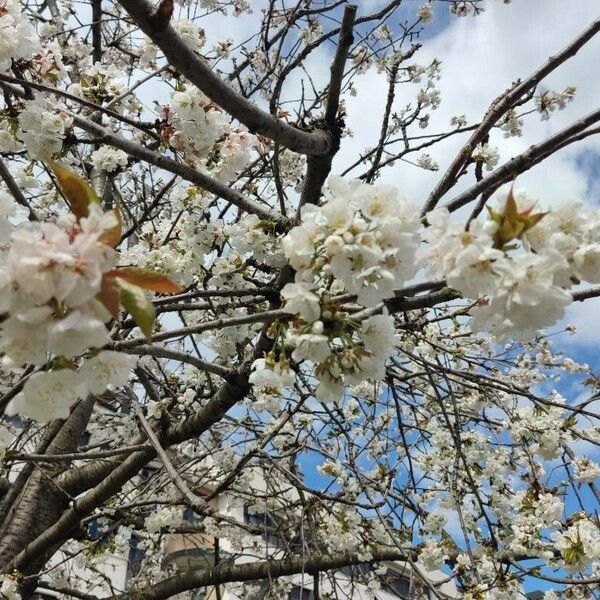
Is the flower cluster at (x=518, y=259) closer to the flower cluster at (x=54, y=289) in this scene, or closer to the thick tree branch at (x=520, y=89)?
A: the flower cluster at (x=54, y=289)

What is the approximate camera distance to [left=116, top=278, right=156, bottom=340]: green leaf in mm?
1011

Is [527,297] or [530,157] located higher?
[530,157]

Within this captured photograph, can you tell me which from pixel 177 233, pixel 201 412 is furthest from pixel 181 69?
pixel 201 412

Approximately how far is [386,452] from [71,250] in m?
4.89

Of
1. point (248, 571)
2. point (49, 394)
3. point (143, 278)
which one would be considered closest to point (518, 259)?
point (143, 278)

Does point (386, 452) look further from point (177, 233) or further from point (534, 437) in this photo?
point (177, 233)

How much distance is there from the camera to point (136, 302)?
1.01m

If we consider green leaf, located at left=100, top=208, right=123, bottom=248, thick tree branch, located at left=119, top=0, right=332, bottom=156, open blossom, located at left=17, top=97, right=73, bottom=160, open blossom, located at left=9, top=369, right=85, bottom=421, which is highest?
open blossom, located at left=17, top=97, right=73, bottom=160

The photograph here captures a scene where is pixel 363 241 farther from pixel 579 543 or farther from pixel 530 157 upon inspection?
pixel 579 543

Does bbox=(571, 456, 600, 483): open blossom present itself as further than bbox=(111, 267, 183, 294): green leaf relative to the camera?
Yes

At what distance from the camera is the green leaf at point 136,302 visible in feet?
3.32

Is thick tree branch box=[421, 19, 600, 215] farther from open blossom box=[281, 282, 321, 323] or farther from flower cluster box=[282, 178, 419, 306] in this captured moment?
open blossom box=[281, 282, 321, 323]

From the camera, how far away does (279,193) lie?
2520 millimetres

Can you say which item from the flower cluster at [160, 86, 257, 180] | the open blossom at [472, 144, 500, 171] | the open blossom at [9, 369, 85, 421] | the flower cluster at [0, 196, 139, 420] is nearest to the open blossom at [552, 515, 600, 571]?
the open blossom at [472, 144, 500, 171]
